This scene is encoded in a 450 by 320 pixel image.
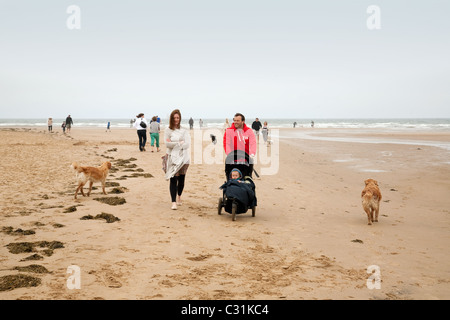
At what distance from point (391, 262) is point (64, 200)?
7127mm

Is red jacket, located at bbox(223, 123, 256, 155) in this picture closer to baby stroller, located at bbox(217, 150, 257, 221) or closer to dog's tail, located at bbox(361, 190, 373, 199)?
baby stroller, located at bbox(217, 150, 257, 221)

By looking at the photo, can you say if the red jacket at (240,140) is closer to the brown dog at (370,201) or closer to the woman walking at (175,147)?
the woman walking at (175,147)

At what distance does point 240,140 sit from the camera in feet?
24.8

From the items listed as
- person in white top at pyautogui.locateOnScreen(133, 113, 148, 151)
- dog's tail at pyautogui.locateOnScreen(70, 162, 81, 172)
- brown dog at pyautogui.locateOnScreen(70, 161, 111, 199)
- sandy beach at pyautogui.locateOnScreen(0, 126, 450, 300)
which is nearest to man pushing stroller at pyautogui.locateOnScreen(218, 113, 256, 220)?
sandy beach at pyautogui.locateOnScreen(0, 126, 450, 300)

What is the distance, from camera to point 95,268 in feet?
14.9

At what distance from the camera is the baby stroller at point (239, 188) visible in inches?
281

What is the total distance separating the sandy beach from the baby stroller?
31cm

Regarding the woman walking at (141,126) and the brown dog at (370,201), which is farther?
the woman walking at (141,126)

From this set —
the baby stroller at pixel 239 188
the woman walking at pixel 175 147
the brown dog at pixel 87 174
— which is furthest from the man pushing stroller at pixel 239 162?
the brown dog at pixel 87 174

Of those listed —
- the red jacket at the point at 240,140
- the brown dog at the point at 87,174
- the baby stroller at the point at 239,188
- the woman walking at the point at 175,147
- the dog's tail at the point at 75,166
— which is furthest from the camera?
the brown dog at the point at 87,174

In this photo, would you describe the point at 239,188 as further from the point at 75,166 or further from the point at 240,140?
the point at 75,166

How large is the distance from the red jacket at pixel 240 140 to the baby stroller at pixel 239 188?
4.3 inches

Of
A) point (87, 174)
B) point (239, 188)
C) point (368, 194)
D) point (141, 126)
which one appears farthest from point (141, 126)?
point (368, 194)
